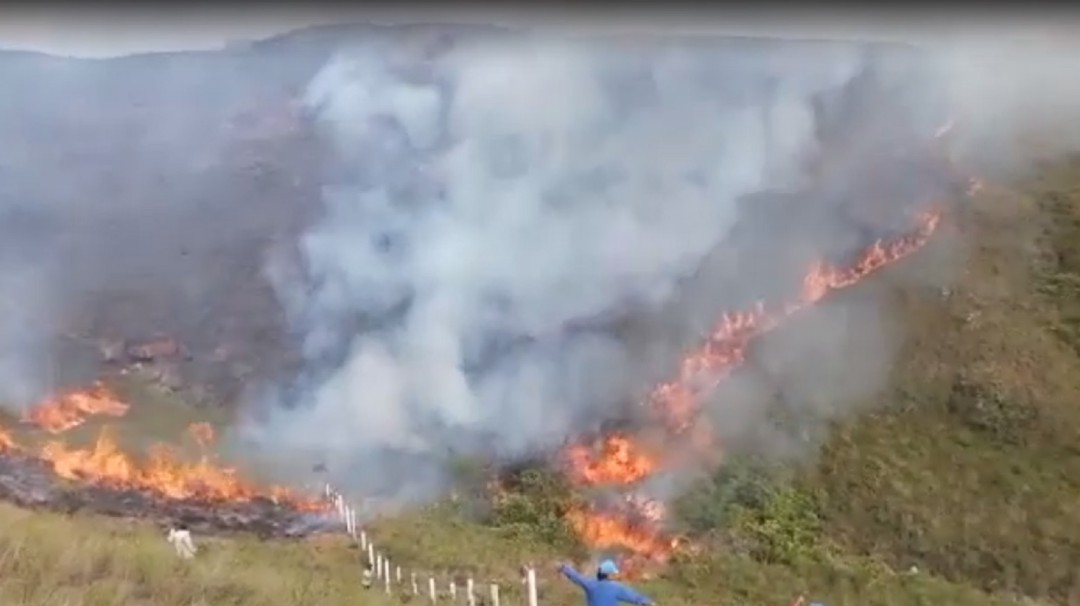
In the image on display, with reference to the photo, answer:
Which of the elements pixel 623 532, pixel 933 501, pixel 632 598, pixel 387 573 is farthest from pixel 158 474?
pixel 632 598

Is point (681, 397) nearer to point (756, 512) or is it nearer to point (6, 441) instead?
point (756, 512)

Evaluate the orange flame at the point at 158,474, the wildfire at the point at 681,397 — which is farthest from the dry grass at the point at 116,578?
the orange flame at the point at 158,474

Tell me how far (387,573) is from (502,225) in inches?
420

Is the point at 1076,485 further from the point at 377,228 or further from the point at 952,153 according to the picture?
the point at 377,228

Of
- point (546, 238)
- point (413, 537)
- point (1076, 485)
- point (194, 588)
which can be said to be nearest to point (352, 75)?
point (546, 238)

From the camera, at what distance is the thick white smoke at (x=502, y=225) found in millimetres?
19969

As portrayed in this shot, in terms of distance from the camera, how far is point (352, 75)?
28.4 metres

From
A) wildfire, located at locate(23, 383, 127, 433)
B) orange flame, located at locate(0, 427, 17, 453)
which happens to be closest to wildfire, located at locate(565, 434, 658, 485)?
wildfire, located at locate(23, 383, 127, 433)

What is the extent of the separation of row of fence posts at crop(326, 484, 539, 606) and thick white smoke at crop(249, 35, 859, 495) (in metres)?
0.92

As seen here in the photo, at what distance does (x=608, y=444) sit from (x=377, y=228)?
789 centimetres

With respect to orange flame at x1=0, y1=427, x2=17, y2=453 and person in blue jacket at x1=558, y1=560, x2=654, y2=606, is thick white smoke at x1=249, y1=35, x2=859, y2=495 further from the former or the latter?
person in blue jacket at x1=558, y1=560, x2=654, y2=606

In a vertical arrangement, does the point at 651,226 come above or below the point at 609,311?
above

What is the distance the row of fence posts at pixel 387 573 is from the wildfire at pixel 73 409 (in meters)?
4.22

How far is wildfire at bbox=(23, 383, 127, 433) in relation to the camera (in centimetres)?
1914
